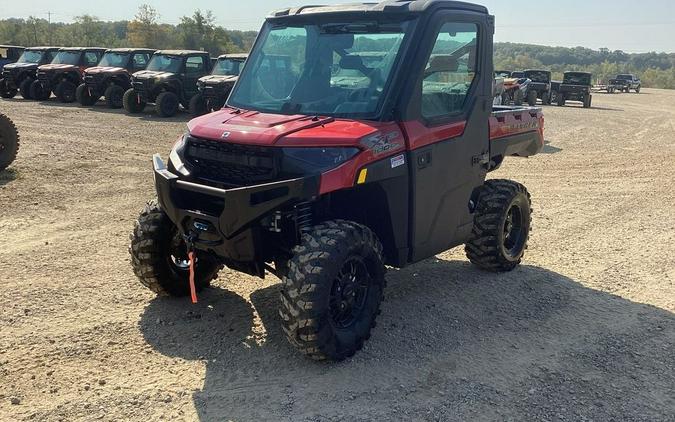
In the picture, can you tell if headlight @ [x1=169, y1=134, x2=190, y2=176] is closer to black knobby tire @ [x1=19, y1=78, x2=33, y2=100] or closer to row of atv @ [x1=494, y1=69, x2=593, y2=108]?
black knobby tire @ [x1=19, y1=78, x2=33, y2=100]

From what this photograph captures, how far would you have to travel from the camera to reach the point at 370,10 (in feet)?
14.1

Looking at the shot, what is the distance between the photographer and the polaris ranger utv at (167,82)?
18.6m

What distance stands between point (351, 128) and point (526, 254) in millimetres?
3179

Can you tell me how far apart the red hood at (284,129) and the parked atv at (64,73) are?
2018cm

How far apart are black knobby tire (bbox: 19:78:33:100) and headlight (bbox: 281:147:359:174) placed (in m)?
22.7

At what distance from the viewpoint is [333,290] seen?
3.93 meters

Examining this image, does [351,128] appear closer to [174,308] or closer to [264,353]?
[264,353]

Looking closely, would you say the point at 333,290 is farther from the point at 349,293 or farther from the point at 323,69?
the point at 323,69

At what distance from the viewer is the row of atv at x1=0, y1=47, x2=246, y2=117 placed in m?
18.5

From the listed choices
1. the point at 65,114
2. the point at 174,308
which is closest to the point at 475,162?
the point at 174,308

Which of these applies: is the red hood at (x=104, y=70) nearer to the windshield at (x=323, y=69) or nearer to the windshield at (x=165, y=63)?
the windshield at (x=165, y=63)

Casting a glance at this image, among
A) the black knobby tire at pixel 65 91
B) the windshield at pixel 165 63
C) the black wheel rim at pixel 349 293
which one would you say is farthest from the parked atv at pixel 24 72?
the black wheel rim at pixel 349 293

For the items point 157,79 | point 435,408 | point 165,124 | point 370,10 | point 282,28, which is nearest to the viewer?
point 435,408

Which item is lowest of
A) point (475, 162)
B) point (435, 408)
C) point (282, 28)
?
point (435, 408)
